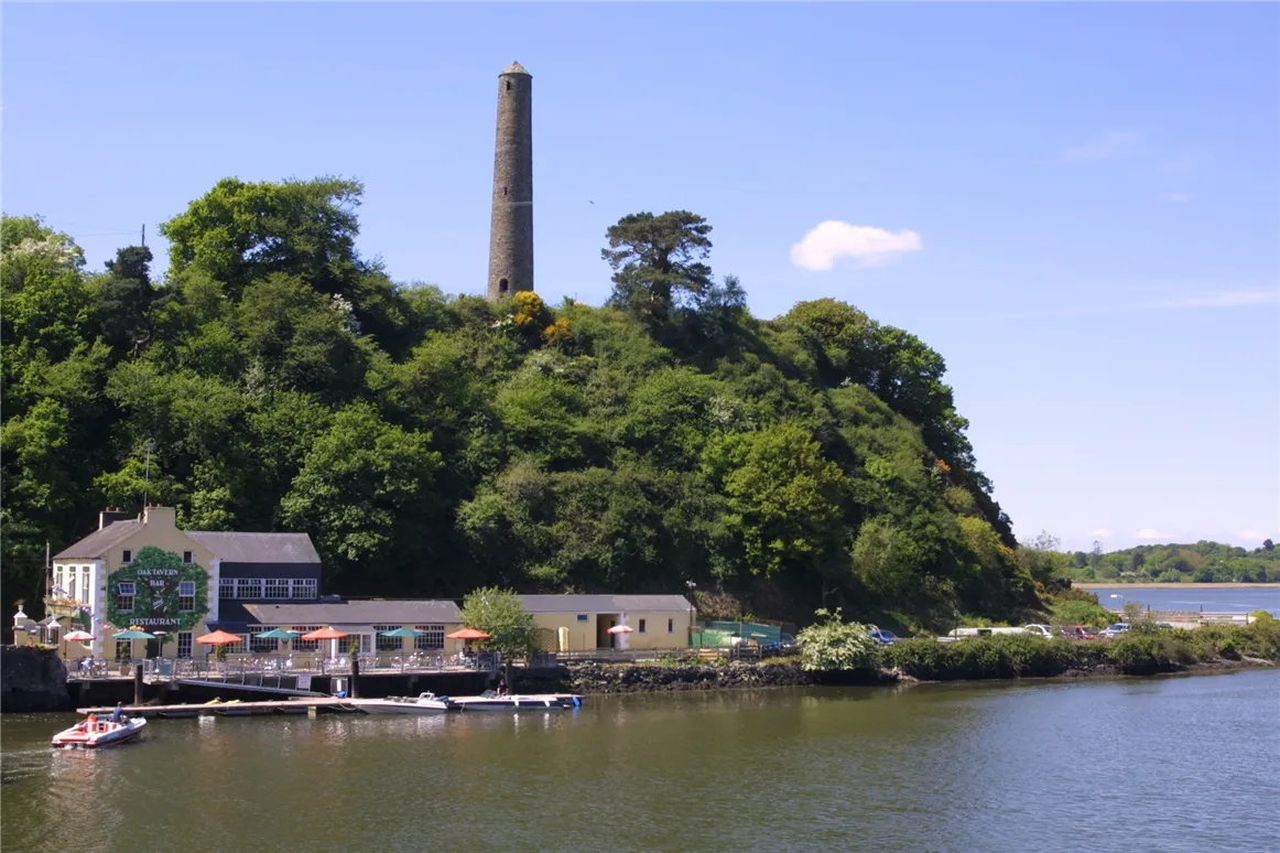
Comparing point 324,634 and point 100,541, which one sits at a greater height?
point 100,541

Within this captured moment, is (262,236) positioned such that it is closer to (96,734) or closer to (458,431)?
(458,431)

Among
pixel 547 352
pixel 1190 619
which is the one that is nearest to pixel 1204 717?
pixel 1190 619

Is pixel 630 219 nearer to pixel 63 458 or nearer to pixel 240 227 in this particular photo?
pixel 240 227

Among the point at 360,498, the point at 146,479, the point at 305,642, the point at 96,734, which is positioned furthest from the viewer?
the point at 360,498

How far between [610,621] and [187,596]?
832 inches

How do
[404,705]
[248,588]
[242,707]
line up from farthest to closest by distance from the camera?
[248,588], [404,705], [242,707]

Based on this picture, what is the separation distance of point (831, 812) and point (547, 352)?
190 ft

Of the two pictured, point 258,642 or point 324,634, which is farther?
point 258,642

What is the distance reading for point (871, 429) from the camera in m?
99.4

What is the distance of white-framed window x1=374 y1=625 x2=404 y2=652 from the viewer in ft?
208

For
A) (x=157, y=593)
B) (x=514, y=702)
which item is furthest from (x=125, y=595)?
(x=514, y=702)

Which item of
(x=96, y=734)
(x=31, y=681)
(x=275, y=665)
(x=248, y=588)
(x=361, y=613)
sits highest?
(x=248, y=588)

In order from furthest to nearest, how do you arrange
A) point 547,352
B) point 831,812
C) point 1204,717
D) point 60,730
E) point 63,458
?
point 547,352, point 63,458, point 1204,717, point 60,730, point 831,812

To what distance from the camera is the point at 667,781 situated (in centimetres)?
4450
